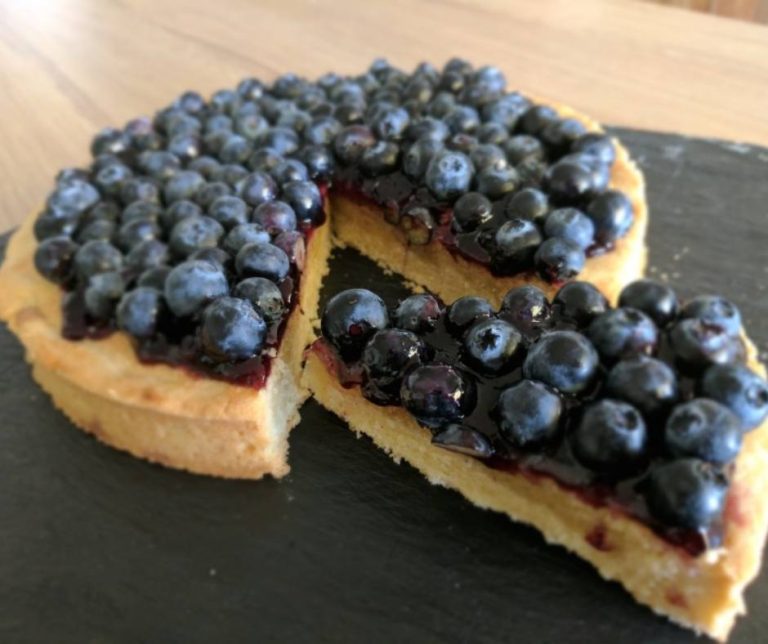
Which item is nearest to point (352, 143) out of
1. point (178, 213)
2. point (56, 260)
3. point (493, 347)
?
point (178, 213)

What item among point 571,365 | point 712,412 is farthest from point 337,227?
point 712,412

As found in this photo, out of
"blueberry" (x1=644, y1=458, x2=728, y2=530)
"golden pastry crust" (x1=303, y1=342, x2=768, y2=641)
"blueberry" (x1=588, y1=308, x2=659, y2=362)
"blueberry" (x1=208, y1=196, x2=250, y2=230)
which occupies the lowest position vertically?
"golden pastry crust" (x1=303, y1=342, x2=768, y2=641)

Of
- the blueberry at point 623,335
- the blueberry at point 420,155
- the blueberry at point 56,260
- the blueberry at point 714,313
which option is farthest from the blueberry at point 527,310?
the blueberry at point 56,260

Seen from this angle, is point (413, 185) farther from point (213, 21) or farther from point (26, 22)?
point (26, 22)

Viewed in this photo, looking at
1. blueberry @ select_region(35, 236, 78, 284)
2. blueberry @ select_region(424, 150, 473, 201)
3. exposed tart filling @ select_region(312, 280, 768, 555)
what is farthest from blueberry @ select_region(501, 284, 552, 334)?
blueberry @ select_region(35, 236, 78, 284)

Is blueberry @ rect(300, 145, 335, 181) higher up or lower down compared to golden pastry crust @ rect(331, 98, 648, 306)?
higher up

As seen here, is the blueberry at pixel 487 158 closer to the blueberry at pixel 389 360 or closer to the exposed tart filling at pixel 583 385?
the exposed tart filling at pixel 583 385

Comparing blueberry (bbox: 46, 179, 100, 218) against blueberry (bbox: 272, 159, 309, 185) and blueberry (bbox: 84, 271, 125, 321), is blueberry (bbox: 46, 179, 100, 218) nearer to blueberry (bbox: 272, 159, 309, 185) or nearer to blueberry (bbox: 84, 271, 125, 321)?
blueberry (bbox: 84, 271, 125, 321)
